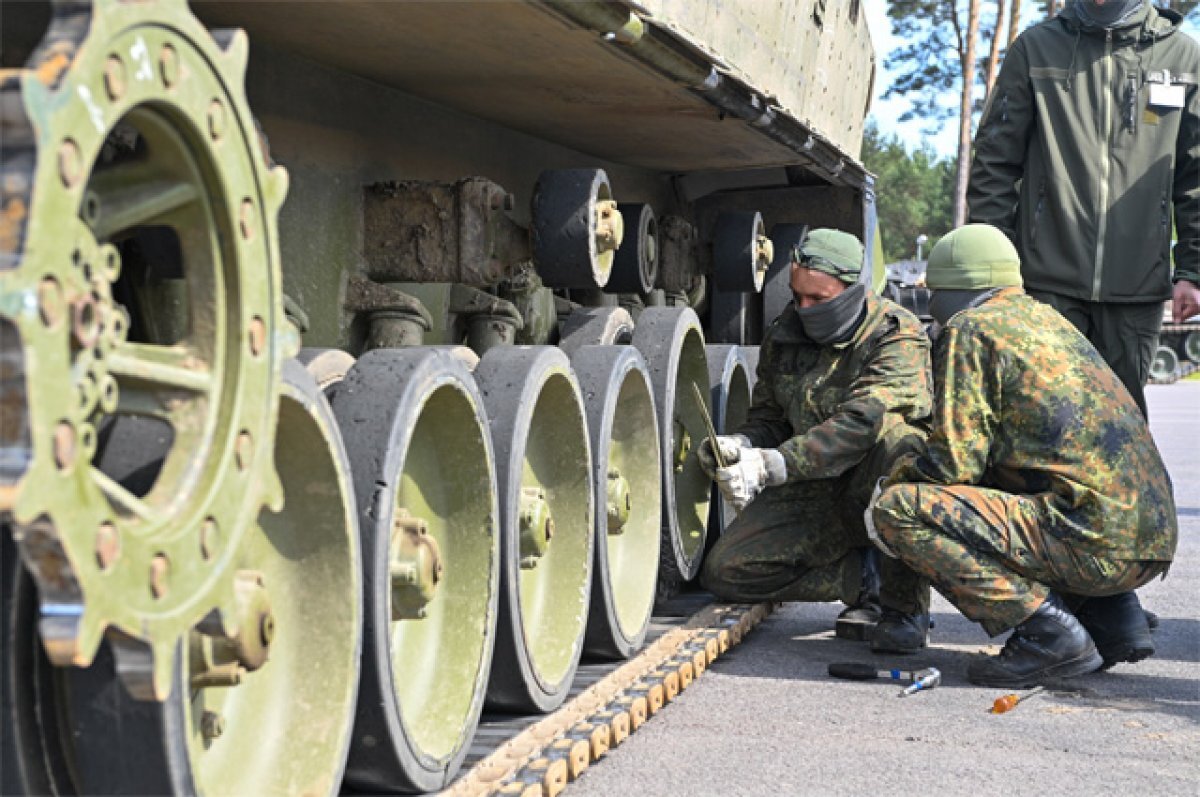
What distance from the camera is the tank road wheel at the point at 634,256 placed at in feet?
18.8

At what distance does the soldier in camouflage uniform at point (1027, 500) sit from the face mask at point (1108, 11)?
1421 millimetres

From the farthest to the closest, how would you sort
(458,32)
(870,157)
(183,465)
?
(870,157), (458,32), (183,465)

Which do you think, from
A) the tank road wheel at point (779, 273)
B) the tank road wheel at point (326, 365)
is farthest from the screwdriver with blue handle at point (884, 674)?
the tank road wheel at point (779, 273)

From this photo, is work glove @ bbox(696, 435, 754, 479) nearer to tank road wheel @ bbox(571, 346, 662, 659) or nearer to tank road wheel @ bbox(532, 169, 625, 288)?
tank road wheel @ bbox(571, 346, 662, 659)

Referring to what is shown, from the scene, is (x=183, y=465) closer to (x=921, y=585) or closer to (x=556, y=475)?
(x=556, y=475)

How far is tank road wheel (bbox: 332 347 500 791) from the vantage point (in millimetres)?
3197

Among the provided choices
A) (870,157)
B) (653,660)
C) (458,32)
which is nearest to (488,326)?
(653,660)

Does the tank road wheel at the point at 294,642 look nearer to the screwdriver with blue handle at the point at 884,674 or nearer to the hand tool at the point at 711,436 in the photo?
the screwdriver with blue handle at the point at 884,674

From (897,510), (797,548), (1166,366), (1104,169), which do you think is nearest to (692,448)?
(797,548)

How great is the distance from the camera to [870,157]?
60656 millimetres

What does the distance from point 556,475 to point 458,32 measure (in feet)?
4.28

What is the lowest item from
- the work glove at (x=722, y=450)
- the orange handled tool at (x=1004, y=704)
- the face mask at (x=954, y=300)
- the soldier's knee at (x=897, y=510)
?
the orange handled tool at (x=1004, y=704)

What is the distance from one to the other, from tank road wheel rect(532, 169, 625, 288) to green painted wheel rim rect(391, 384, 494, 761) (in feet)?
3.55

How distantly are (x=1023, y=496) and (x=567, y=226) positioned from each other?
4.88 ft
